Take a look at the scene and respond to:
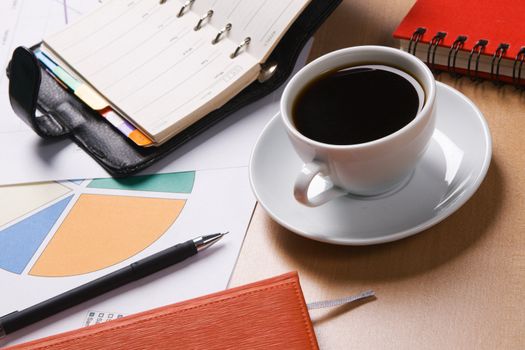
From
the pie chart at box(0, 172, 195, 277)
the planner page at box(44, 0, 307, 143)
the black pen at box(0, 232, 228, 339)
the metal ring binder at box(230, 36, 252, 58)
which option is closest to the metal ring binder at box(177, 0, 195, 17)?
the planner page at box(44, 0, 307, 143)

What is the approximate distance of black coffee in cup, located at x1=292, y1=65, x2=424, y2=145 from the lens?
63 centimetres

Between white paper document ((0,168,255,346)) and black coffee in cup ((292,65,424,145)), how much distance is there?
133 mm

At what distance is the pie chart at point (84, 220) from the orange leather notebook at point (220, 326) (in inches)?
5.1

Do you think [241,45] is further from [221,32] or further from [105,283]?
[105,283]

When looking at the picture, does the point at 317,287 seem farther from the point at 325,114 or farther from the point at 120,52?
the point at 120,52

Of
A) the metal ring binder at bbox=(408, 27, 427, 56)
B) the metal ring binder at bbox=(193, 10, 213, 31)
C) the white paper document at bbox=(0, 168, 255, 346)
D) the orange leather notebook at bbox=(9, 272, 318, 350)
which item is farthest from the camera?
the metal ring binder at bbox=(193, 10, 213, 31)

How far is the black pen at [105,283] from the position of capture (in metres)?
0.67

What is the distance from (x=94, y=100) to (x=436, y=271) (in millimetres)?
474

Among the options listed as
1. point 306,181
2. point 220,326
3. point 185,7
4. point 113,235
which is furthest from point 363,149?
point 185,7

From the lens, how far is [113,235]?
2.44 ft

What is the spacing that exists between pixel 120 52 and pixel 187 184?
0.75ft

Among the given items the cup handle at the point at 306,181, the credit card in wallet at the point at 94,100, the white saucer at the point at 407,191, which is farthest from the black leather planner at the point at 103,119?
the cup handle at the point at 306,181

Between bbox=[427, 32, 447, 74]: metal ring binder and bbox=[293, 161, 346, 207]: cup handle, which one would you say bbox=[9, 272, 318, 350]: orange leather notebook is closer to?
bbox=[293, 161, 346, 207]: cup handle

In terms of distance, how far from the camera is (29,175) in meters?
0.83
